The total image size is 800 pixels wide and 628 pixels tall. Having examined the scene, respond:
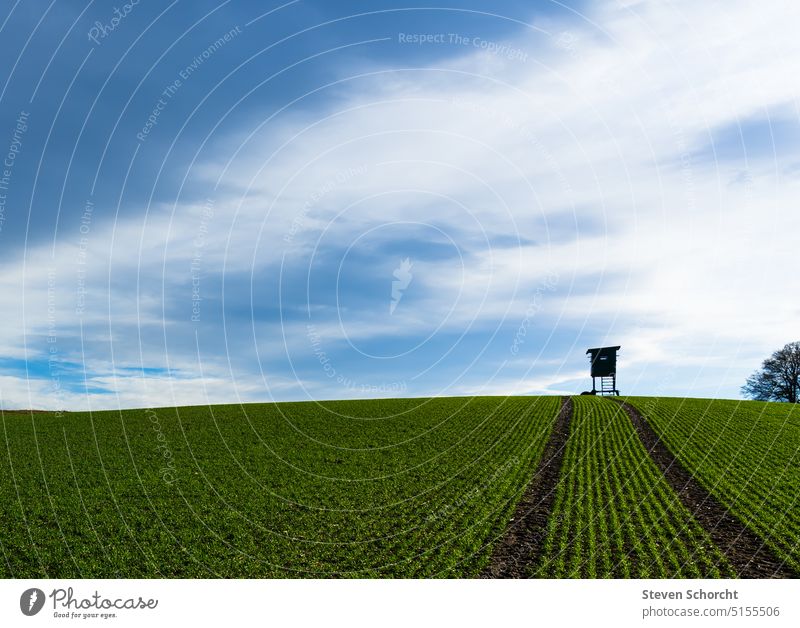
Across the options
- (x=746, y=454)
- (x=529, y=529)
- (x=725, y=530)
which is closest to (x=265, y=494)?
(x=529, y=529)

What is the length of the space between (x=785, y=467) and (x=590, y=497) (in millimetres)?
17257

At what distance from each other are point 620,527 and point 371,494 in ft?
42.5

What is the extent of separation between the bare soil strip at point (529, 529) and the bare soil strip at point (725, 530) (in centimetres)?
675

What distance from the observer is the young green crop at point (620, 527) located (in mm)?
21384

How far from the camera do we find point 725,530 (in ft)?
86.4

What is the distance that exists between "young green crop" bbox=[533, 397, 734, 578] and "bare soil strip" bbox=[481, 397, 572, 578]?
419 millimetres

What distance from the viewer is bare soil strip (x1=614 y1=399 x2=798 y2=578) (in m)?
21.8

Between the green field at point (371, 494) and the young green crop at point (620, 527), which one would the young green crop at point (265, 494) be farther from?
the young green crop at point (620, 527)

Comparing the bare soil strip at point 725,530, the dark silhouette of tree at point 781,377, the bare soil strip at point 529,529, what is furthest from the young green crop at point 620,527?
the dark silhouette of tree at point 781,377

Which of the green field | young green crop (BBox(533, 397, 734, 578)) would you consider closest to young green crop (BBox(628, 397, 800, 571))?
the green field

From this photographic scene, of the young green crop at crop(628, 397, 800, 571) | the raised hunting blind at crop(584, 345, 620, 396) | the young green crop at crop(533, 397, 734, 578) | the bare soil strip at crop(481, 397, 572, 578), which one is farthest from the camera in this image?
the raised hunting blind at crop(584, 345, 620, 396)

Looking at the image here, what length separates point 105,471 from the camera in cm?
3916

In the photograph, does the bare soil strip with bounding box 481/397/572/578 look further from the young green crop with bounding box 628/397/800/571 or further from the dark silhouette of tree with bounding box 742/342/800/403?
the dark silhouette of tree with bounding box 742/342/800/403

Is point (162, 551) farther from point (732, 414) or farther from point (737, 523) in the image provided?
point (732, 414)
